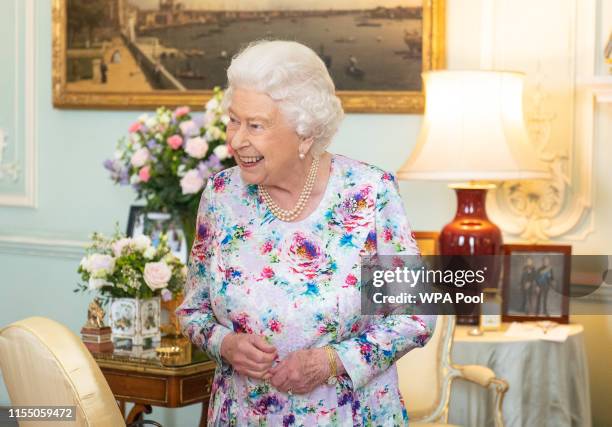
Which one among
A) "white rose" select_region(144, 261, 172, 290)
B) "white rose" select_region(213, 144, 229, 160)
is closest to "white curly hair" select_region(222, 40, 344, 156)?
"white rose" select_region(144, 261, 172, 290)

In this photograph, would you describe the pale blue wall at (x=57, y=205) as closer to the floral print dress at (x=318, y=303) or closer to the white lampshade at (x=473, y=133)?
the white lampshade at (x=473, y=133)

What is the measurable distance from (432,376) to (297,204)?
165 cm

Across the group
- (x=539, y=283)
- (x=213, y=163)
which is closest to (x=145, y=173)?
(x=213, y=163)

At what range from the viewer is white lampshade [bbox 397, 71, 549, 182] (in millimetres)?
4055

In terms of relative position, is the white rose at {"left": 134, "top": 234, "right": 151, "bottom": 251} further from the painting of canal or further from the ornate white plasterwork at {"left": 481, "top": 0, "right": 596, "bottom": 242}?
the ornate white plasterwork at {"left": 481, "top": 0, "right": 596, "bottom": 242}

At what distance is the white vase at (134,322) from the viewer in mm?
3867

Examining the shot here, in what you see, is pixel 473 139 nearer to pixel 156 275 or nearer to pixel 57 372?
pixel 156 275

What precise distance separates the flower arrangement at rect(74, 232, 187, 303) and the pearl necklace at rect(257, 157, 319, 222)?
126cm

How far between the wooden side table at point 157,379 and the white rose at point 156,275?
0.29 meters

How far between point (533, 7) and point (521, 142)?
800 millimetres

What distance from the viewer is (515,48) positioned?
15.2 ft

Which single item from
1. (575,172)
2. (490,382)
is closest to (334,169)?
(490,382)

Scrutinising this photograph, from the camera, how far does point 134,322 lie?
152 inches

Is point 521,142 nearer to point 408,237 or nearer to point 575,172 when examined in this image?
point 575,172
